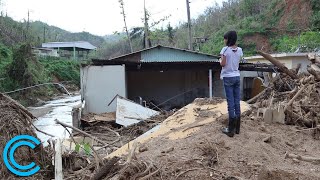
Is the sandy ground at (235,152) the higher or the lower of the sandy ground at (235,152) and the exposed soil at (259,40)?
the lower

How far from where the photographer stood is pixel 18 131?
16.3 ft

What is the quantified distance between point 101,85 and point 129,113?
247 cm

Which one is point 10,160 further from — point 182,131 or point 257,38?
point 257,38

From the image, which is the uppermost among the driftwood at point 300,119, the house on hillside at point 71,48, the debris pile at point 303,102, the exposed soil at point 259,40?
the house on hillside at point 71,48

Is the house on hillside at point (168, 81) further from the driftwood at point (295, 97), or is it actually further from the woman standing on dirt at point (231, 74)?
the woman standing on dirt at point (231, 74)

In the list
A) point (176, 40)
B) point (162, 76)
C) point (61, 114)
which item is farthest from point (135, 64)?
point (176, 40)

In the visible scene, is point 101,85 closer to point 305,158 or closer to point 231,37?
point 231,37

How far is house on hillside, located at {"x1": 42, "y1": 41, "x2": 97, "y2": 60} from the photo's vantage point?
51250 millimetres

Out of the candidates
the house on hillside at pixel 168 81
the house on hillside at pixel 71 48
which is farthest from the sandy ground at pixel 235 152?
the house on hillside at pixel 71 48

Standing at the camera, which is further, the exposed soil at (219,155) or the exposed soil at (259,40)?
the exposed soil at (259,40)

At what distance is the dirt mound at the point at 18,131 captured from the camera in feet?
15.9

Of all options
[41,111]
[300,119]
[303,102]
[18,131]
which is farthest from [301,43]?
[18,131]

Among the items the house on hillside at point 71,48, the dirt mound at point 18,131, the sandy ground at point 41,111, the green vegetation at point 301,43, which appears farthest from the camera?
the house on hillside at point 71,48

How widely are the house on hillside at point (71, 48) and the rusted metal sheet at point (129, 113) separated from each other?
1572 inches
